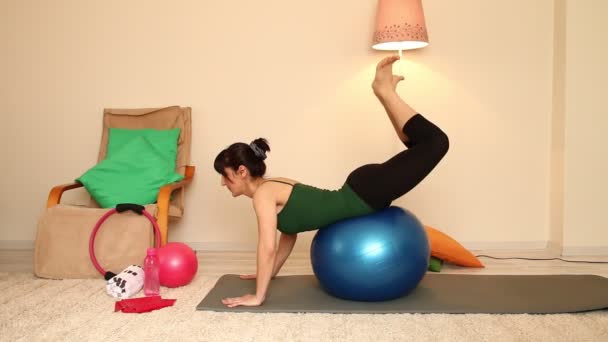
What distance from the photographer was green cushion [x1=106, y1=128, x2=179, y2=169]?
12.8 feet

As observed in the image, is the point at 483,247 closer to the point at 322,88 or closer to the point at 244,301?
the point at 322,88

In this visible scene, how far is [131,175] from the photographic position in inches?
146

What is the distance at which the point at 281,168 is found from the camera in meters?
4.14

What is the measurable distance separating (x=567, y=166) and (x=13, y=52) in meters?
4.04

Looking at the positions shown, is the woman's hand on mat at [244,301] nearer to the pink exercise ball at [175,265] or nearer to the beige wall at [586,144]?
the pink exercise ball at [175,265]

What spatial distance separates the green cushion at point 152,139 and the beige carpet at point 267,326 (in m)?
1.38

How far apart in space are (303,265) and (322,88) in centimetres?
128

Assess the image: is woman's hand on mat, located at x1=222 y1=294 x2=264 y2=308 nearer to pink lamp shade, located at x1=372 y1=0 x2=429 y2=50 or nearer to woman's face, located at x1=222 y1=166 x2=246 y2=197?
woman's face, located at x1=222 y1=166 x2=246 y2=197

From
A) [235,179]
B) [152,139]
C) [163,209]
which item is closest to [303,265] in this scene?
[163,209]

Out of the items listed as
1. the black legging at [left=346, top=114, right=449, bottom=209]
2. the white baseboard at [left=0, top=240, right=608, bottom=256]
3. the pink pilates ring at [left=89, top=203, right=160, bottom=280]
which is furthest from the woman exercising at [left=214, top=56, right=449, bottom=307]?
the white baseboard at [left=0, top=240, right=608, bottom=256]

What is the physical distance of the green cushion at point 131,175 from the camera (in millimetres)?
3594

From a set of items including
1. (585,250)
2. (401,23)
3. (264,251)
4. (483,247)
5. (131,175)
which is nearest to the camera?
(264,251)

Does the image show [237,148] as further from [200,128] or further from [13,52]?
[13,52]

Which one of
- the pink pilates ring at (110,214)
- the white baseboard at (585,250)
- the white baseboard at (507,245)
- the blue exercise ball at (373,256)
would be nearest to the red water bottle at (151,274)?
the pink pilates ring at (110,214)
